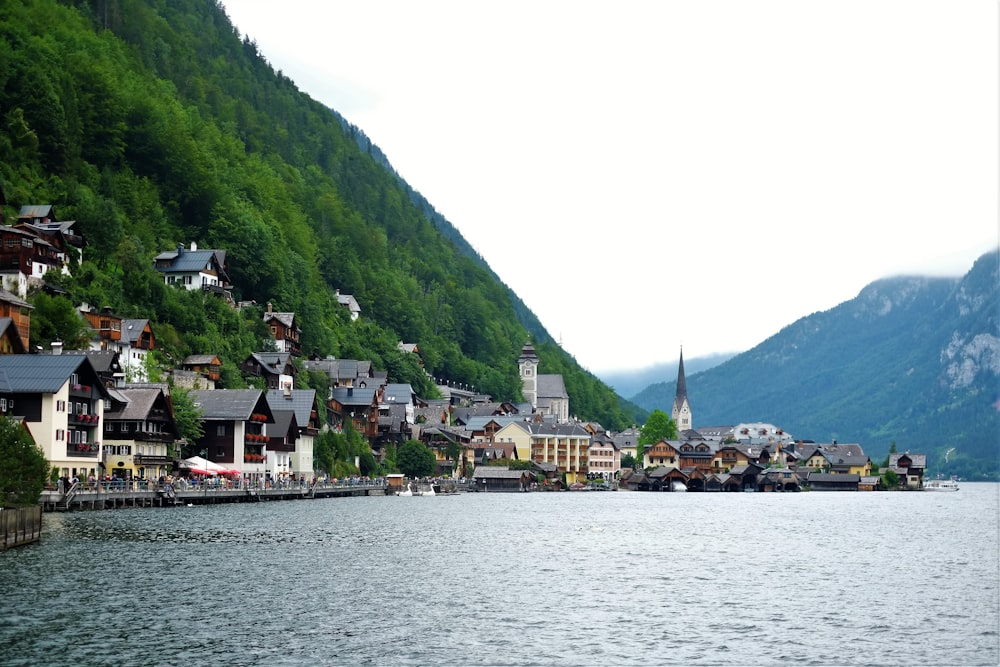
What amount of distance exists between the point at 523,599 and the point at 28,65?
115975 mm

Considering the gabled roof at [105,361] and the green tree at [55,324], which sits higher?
the green tree at [55,324]

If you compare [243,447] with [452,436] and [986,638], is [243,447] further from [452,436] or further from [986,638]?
[986,638]

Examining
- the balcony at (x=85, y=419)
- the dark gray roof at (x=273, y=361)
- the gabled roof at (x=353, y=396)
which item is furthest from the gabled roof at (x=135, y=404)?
the gabled roof at (x=353, y=396)

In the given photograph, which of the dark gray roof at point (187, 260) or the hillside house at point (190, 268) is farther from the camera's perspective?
the dark gray roof at point (187, 260)

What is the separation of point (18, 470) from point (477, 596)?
25014 millimetres

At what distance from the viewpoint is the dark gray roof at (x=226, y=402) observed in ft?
370

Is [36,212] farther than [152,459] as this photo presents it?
Yes

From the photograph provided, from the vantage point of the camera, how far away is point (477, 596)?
46438mm

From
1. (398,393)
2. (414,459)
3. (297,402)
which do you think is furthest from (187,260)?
(398,393)

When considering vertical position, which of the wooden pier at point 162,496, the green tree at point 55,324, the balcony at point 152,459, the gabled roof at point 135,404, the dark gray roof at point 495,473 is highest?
the green tree at point 55,324

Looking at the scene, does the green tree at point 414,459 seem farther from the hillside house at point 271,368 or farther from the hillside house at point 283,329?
the hillside house at point 271,368

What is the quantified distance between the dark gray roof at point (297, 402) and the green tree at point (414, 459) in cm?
3186

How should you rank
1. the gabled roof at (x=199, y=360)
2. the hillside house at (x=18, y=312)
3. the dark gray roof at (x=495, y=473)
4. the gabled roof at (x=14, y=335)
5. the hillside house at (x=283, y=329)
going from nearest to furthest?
the gabled roof at (x=14, y=335) < the hillside house at (x=18, y=312) < the gabled roof at (x=199, y=360) < the hillside house at (x=283, y=329) < the dark gray roof at (x=495, y=473)

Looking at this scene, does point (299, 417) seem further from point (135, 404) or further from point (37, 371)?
point (37, 371)
